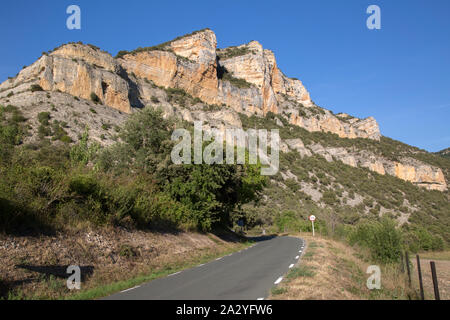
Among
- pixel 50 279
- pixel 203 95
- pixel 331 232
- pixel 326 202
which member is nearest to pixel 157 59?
pixel 203 95

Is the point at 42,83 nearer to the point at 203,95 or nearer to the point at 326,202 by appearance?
the point at 203,95

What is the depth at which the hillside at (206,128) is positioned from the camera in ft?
63.5

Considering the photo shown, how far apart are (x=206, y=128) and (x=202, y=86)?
24.4 meters

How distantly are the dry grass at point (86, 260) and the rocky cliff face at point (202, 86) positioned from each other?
133ft

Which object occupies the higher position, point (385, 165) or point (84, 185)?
point (385, 165)

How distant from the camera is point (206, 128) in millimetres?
70938

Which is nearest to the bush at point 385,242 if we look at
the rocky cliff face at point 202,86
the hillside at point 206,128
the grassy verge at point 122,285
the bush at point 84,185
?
the hillside at point 206,128

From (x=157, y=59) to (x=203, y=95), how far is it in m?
16.1

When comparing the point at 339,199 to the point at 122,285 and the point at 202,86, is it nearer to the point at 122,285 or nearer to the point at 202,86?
the point at 202,86

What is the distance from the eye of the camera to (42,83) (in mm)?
49406

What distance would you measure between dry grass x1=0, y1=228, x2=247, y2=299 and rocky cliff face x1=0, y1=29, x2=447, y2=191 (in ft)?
133

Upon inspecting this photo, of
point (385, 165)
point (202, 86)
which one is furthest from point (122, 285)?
point (385, 165)

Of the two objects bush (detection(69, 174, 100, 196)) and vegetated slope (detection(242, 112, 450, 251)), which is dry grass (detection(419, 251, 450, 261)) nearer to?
vegetated slope (detection(242, 112, 450, 251))

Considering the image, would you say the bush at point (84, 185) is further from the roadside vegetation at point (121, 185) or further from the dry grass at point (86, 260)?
the dry grass at point (86, 260)
